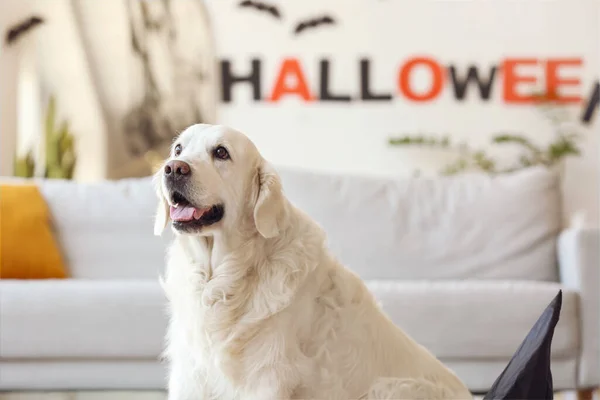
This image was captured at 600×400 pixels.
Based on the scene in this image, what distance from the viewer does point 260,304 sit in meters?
1.55

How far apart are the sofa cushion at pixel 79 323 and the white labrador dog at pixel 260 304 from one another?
78 cm

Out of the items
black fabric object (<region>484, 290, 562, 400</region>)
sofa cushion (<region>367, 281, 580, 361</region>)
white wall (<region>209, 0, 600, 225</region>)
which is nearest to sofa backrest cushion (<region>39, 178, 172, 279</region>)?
sofa cushion (<region>367, 281, 580, 361</region>)

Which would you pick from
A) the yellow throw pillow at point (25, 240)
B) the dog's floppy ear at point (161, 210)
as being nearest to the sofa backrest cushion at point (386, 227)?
the yellow throw pillow at point (25, 240)

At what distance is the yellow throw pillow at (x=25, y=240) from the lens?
276cm

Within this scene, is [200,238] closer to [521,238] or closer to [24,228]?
[24,228]

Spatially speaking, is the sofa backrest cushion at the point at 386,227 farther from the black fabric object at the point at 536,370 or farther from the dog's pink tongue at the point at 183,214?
the black fabric object at the point at 536,370

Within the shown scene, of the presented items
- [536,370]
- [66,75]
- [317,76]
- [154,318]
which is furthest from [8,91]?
[536,370]

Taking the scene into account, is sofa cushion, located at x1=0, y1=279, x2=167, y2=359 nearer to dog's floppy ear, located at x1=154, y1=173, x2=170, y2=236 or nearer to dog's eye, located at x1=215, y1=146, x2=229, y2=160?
dog's floppy ear, located at x1=154, y1=173, x2=170, y2=236

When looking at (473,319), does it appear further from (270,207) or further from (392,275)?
(270,207)

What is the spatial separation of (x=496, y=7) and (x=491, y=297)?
3050mm

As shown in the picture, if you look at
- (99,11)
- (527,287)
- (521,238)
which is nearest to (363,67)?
(99,11)

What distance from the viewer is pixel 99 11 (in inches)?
196

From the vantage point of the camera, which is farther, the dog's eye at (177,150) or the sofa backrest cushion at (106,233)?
the sofa backrest cushion at (106,233)

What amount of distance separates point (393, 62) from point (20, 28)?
2.66m
